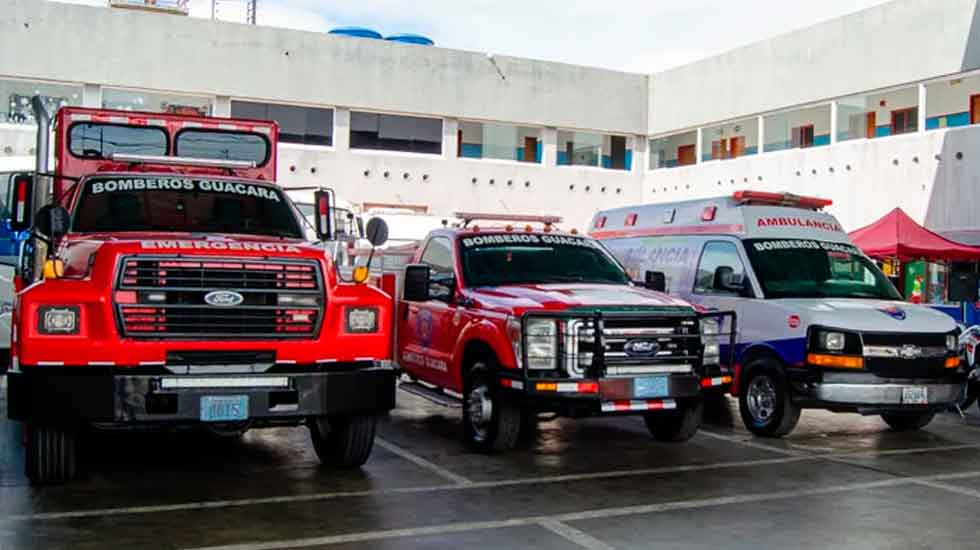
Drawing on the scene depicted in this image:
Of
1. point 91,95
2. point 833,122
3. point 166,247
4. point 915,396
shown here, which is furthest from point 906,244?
point 91,95

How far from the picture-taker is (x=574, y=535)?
641cm

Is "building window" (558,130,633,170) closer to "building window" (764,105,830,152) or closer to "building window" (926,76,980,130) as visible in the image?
"building window" (764,105,830,152)

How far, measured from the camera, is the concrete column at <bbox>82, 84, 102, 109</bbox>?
27.1 m

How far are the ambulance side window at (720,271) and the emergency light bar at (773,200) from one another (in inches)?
26.9

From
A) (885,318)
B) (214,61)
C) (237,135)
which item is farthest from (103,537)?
(214,61)

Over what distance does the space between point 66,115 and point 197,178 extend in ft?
8.49

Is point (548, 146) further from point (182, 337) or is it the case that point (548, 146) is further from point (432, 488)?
point (182, 337)

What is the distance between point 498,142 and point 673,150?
5528 millimetres

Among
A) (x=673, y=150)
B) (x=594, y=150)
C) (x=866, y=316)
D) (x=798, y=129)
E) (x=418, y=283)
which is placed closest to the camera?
(x=418, y=283)

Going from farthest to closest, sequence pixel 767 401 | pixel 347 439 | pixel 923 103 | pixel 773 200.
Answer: pixel 923 103 < pixel 773 200 < pixel 767 401 < pixel 347 439

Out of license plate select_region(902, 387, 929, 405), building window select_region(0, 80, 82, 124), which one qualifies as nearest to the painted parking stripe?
license plate select_region(902, 387, 929, 405)

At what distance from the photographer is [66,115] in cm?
1062

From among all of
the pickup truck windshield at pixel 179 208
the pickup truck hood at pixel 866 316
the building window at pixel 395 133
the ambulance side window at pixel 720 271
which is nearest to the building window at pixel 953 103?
the building window at pixel 395 133

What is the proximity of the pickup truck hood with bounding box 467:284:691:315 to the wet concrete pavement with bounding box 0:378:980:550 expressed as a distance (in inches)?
52.4
